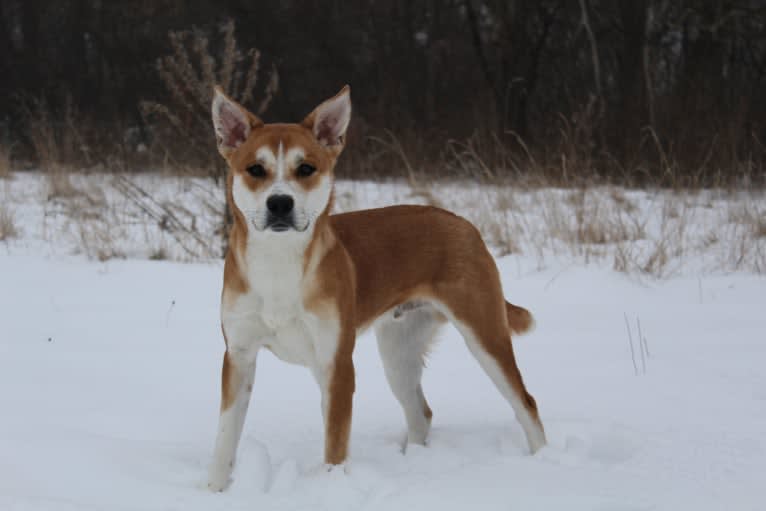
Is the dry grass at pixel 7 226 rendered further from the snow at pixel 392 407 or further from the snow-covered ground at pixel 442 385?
the snow at pixel 392 407

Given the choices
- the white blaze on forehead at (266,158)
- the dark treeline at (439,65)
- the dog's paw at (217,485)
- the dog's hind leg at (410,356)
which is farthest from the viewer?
the dark treeline at (439,65)

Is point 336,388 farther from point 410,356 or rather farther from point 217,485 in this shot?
point 410,356

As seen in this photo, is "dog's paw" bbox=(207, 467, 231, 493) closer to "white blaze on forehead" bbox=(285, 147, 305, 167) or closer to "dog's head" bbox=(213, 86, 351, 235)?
"dog's head" bbox=(213, 86, 351, 235)

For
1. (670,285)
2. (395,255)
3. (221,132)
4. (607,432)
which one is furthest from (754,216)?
(221,132)

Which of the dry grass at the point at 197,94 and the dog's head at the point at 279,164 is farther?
the dry grass at the point at 197,94

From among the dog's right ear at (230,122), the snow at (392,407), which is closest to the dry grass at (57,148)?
the snow at (392,407)

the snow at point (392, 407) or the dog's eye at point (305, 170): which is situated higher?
the dog's eye at point (305, 170)

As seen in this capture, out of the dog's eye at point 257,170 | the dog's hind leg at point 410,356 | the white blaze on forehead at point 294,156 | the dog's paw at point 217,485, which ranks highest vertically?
the white blaze on forehead at point 294,156

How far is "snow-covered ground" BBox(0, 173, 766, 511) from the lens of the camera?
2848 mm

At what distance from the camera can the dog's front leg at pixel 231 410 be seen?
9.58 feet

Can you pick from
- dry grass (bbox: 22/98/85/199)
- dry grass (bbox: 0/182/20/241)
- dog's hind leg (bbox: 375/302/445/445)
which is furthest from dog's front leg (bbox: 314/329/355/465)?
dry grass (bbox: 22/98/85/199)

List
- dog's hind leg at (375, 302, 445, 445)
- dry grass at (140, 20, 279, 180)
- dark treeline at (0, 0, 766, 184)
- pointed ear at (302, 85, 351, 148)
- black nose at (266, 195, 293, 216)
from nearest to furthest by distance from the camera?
black nose at (266, 195, 293, 216)
pointed ear at (302, 85, 351, 148)
dog's hind leg at (375, 302, 445, 445)
dry grass at (140, 20, 279, 180)
dark treeline at (0, 0, 766, 184)

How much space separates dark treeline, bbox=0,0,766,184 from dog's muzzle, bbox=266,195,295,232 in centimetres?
757

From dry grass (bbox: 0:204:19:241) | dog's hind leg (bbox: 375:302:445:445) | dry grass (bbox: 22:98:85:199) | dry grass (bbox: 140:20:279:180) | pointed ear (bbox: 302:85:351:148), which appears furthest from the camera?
dry grass (bbox: 22:98:85:199)
